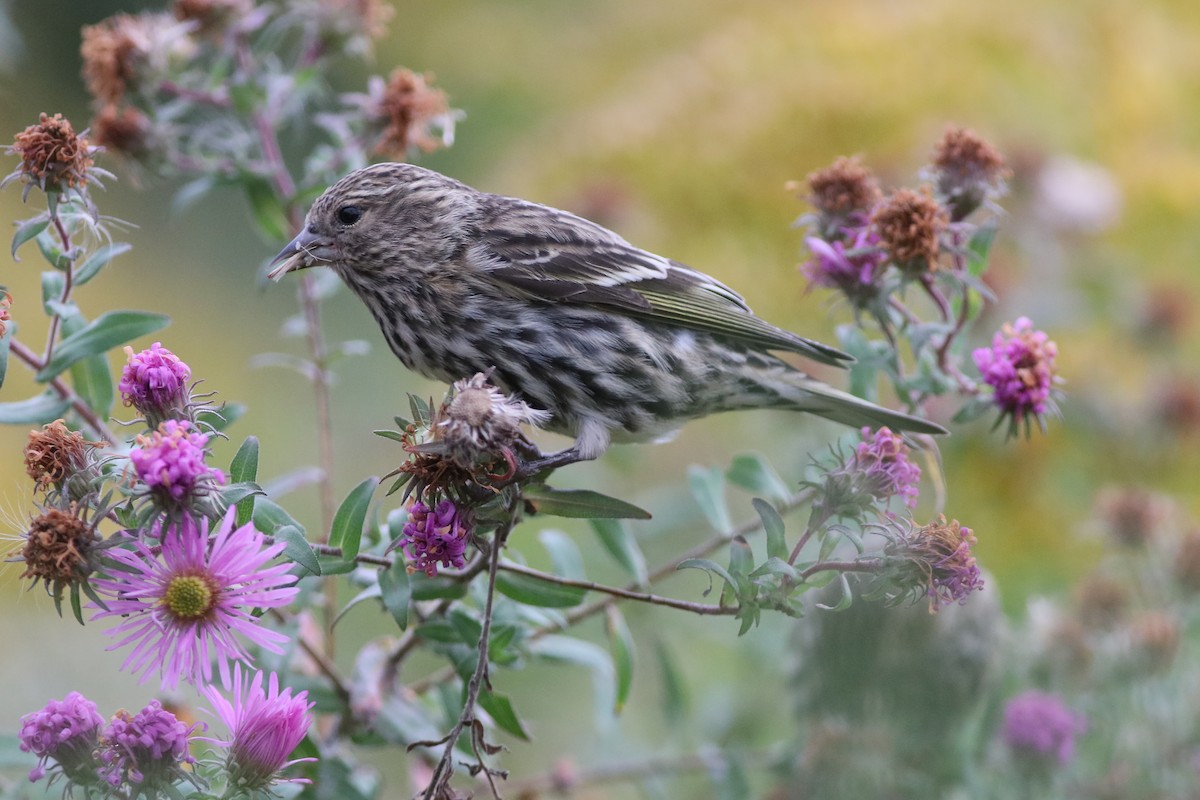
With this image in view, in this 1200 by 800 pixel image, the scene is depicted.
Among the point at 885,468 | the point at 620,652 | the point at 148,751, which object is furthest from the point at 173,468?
the point at 620,652

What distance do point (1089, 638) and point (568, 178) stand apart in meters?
1.82

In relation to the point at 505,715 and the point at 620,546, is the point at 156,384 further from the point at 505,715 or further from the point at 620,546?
the point at 620,546

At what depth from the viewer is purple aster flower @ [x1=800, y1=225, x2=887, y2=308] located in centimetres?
155

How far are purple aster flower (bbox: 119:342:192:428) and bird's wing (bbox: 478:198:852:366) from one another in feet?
2.38

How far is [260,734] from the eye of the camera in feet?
3.52

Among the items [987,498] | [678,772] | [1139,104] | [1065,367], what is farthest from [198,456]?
[1139,104]

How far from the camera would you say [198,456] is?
1.07 meters

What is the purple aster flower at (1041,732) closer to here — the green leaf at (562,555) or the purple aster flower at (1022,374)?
the purple aster flower at (1022,374)

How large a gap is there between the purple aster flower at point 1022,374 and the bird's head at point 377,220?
0.85 m

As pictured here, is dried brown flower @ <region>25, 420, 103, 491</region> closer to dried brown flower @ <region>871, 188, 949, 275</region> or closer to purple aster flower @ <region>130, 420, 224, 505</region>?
purple aster flower @ <region>130, 420, 224, 505</region>

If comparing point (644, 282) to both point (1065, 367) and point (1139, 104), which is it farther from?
point (1139, 104)

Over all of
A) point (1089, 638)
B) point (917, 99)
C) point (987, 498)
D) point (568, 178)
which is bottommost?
point (1089, 638)

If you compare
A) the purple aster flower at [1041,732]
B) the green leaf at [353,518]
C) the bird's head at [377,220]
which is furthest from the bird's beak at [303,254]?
the purple aster flower at [1041,732]

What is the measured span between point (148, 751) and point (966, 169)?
1.22 metres
